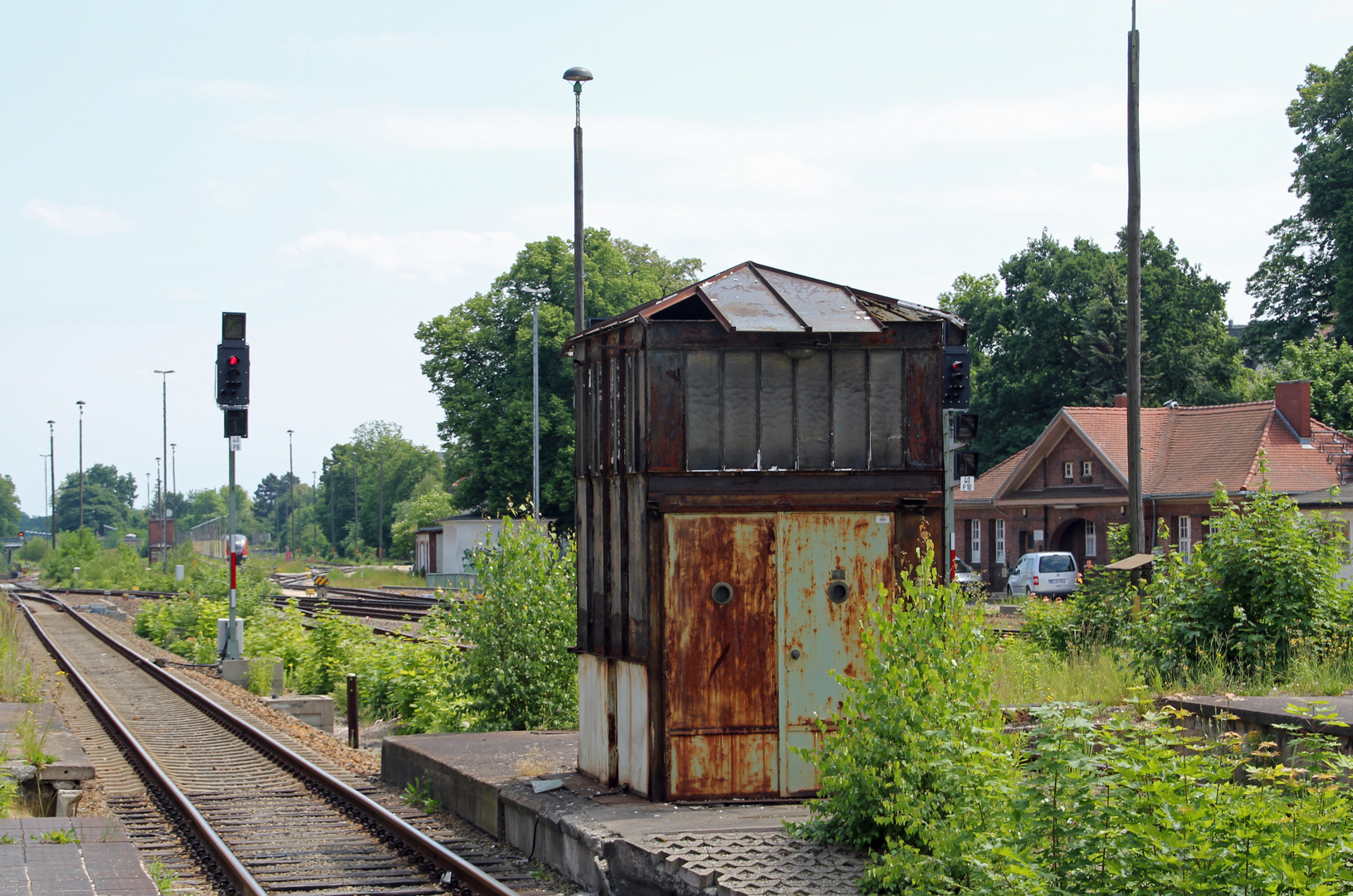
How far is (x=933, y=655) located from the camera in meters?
7.71

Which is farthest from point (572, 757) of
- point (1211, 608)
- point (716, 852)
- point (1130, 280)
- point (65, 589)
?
point (65, 589)

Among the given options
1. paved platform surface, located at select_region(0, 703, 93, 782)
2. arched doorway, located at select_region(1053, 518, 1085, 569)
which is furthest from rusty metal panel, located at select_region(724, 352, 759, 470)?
arched doorway, located at select_region(1053, 518, 1085, 569)

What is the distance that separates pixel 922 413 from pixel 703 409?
1.64 m

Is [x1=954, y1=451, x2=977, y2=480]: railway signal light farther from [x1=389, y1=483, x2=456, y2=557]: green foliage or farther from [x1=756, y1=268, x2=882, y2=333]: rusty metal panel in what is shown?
[x1=389, y1=483, x2=456, y2=557]: green foliage

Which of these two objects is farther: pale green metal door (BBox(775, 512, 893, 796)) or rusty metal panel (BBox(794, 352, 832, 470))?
rusty metal panel (BBox(794, 352, 832, 470))

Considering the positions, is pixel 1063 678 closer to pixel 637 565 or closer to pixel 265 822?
pixel 637 565

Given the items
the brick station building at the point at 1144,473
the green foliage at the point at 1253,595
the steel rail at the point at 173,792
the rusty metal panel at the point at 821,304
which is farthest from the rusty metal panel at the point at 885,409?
the brick station building at the point at 1144,473

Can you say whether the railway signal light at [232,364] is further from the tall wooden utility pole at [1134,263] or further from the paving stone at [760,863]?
the paving stone at [760,863]

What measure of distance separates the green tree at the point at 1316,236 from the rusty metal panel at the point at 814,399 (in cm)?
4595

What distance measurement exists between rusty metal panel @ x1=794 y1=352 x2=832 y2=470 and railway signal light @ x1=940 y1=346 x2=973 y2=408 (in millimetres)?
2589

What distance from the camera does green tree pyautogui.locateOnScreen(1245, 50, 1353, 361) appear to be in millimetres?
50381

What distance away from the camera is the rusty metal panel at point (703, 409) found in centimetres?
970

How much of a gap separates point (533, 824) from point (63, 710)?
13.3 metres

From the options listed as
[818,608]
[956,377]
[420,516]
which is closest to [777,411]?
[818,608]
